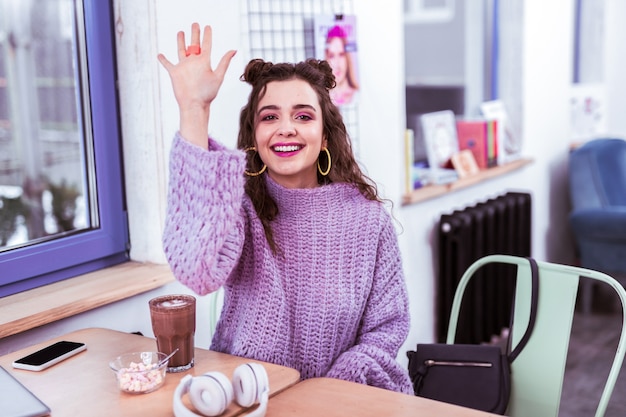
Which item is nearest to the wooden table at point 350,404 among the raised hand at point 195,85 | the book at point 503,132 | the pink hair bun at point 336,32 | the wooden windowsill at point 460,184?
the raised hand at point 195,85

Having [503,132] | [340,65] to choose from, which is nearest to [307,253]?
[340,65]

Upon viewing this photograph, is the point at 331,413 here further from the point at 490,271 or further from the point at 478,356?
the point at 490,271

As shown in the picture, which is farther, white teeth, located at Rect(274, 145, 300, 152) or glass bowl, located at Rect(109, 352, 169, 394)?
white teeth, located at Rect(274, 145, 300, 152)

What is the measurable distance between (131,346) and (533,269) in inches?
36.3

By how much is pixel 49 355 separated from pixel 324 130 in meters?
0.72

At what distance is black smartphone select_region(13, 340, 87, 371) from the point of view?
1.39 metres

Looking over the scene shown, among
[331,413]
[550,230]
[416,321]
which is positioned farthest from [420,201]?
[331,413]

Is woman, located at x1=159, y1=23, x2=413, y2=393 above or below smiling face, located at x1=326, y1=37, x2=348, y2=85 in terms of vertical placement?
below

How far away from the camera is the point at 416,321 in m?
3.04

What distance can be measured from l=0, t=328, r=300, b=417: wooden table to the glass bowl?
0.01 metres

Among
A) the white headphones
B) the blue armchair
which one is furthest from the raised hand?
the blue armchair

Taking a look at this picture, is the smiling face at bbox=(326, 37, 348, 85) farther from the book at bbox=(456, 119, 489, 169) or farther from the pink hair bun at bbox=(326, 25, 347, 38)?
the book at bbox=(456, 119, 489, 169)

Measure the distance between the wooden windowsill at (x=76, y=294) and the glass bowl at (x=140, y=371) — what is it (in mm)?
374

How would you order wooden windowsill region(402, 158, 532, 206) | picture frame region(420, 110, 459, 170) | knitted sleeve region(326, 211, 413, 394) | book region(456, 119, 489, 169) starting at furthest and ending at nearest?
book region(456, 119, 489, 169) → picture frame region(420, 110, 459, 170) → wooden windowsill region(402, 158, 532, 206) → knitted sleeve region(326, 211, 413, 394)
